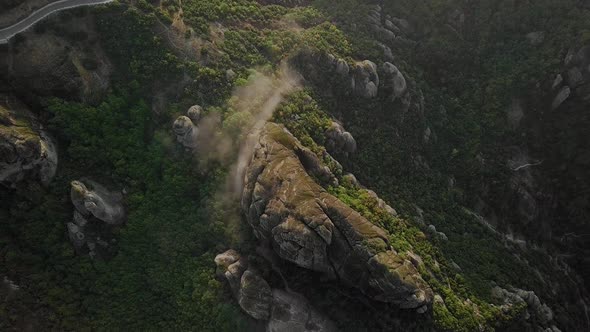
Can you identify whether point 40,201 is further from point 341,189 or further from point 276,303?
point 341,189

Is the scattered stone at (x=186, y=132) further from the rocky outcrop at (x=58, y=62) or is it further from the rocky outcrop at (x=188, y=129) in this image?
the rocky outcrop at (x=58, y=62)

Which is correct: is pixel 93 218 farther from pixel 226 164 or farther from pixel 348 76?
pixel 348 76

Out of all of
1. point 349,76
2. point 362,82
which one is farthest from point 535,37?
point 349,76

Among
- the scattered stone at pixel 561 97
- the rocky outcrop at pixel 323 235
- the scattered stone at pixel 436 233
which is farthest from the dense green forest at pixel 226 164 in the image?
the rocky outcrop at pixel 323 235

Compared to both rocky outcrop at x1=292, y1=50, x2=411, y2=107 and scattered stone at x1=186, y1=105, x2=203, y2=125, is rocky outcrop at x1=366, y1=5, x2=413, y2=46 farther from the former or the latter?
scattered stone at x1=186, y1=105, x2=203, y2=125

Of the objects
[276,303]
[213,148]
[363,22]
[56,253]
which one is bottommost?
[56,253]

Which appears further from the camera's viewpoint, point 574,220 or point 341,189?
point 574,220

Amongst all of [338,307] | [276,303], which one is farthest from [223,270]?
[338,307]

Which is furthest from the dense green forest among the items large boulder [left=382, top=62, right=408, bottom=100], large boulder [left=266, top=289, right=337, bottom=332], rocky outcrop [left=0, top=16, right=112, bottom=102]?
large boulder [left=266, top=289, right=337, bottom=332]
